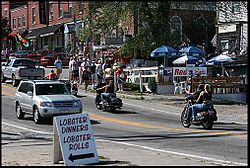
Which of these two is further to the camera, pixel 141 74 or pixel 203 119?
pixel 141 74

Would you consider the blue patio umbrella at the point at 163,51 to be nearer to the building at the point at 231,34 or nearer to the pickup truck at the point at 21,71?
the pickup truck at the point at 21,71

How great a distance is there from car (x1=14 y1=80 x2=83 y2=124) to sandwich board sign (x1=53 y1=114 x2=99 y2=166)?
9.77 metres

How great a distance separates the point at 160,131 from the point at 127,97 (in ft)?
38.8

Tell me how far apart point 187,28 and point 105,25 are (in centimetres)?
1679

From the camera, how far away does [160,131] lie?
778 inches

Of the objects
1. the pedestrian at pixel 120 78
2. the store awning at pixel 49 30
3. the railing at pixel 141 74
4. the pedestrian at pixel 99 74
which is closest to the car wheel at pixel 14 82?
the pedestrian at pixel 99 74

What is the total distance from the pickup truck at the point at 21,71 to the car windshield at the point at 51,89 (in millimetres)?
12722

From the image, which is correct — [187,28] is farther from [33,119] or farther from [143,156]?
[143,156]

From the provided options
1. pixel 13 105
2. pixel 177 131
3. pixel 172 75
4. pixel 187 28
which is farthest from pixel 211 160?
pixel 187 28

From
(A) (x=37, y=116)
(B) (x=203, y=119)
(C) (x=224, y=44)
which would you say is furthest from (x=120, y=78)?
(C) (x=224, y=44)

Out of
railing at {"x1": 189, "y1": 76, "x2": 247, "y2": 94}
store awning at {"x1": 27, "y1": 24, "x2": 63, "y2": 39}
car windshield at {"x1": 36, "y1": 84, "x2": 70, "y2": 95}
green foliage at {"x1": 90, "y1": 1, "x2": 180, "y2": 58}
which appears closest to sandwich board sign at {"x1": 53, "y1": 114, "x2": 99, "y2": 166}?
store awning at {"x1": 27, "y1": 24, "x2": 63, "y2": 39}

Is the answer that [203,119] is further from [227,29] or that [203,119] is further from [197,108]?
[227,29]

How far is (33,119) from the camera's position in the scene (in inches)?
906

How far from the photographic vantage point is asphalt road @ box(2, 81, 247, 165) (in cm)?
1472
